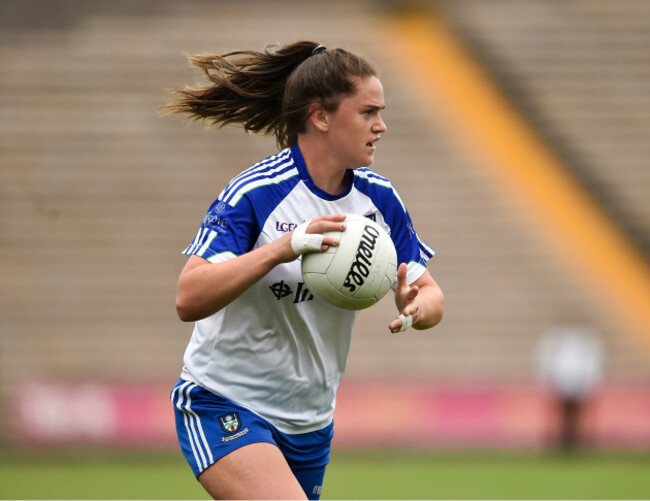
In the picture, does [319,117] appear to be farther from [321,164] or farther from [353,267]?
[353,267]

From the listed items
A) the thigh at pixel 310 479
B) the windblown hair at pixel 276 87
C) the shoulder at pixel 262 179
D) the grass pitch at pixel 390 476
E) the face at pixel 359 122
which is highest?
the windblown hair at pixel 276 87

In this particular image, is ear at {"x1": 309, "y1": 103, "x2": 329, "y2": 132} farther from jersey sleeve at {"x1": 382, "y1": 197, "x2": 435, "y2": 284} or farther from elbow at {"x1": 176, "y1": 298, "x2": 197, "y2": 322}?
elbow at {"x1": 176, "y1": 298, "x2": 197, "y2": 322}

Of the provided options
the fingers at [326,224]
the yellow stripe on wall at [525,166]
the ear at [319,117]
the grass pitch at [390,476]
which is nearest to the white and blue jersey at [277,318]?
the ear at [319,117]

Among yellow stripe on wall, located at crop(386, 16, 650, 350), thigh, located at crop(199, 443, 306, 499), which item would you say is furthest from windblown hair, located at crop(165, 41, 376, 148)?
yellow stripe on wall, located at crop(386, 16, 650, 350)

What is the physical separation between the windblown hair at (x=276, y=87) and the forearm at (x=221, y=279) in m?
0.71

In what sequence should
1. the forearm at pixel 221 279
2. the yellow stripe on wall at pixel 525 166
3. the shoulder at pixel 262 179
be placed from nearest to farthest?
1. the forearm at pixel 221 279
2. the shoulder at pixel 262 179
3. the yellow stripe on wall at pixel 525 166

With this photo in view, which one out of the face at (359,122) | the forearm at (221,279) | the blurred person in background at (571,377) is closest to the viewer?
the forearm at (221,279)

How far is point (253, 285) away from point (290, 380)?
1.32 ft

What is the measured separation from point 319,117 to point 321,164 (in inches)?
6.8

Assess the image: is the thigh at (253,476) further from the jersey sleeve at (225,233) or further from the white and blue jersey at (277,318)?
the jersey sleeve at (225,233)

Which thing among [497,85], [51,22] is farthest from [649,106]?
[51,22]

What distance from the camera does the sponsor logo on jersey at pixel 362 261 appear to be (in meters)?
3.58

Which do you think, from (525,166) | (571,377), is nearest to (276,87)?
(571,377)

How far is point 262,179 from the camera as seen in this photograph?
375 cm
